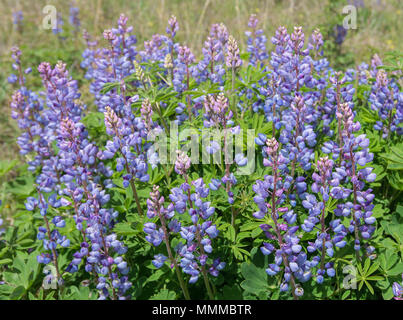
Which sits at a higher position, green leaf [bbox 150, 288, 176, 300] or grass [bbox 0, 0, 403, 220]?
grass [bbox 0, 0, 403, 220]

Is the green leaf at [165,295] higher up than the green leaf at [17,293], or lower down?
higher up

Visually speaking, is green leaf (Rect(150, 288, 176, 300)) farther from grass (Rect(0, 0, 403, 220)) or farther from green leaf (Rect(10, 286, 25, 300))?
grass (Rect(0, 0, 403, 220))

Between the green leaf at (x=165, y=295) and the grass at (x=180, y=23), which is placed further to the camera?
the grass at (x=180, y=23)

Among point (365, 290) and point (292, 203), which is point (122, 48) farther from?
point (365, 290)

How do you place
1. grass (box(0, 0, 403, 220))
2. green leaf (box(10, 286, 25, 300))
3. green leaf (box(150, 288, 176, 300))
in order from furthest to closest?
grass (box(0, 0, 403, 220)) → green leaf (box(10, 286, 25, 300)) → green leaf (box(150, 288, 176, 300))

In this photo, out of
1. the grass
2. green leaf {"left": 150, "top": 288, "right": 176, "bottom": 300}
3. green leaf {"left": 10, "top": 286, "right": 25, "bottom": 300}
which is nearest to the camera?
green leaf {"left": 150, "top": 288, "right": 176, "bottom": 300}

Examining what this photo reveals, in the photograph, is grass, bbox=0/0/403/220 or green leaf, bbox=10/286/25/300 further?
grass, bbox=0/0/403/220

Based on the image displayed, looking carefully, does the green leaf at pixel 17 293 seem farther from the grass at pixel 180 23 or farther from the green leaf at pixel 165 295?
the grass at pixel 180 23

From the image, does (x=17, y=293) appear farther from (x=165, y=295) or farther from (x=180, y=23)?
(x=180, y=23)

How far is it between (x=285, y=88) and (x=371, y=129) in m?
1.00

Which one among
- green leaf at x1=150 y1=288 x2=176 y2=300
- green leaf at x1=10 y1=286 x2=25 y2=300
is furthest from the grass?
green leaf at x1=150 y1=288 x2=176 y2=300

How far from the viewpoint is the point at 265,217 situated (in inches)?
84.4

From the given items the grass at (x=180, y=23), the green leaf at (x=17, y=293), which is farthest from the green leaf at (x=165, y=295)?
the grass at (x=180, y=23)
